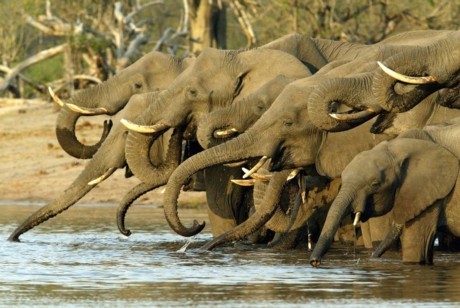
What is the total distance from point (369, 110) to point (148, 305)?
3349 millimetres

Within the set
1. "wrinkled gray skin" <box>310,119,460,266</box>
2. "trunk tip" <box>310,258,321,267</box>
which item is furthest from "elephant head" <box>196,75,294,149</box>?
"trunk tip" <box>310,258,321,267</box>

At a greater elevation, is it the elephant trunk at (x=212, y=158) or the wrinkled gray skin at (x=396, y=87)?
the wrinkled gray skin at (x=396, y=87)

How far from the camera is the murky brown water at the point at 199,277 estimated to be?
11.1 metres

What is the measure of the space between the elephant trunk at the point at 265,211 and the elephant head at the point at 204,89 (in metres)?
1.22

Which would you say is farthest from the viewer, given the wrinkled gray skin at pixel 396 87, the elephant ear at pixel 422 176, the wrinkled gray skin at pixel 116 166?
the wrinkled gray skin at pixel 116 166

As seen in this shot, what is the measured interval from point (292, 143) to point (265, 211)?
0.73 meters

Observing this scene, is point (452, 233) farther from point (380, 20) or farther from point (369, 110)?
point (380, 20)

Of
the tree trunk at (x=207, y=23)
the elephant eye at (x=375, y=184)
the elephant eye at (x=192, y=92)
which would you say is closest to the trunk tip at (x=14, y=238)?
the elephant eye at (x=192, y=92)

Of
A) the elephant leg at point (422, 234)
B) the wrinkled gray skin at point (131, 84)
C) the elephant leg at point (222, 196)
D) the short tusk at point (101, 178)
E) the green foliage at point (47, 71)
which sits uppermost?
the green foliage at point (47, 71)

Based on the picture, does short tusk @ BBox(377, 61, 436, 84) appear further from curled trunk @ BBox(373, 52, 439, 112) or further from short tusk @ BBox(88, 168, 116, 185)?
short tusk @ BBox(88, 168, 116, 185)

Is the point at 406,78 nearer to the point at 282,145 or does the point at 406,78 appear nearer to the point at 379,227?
the point at 282,145

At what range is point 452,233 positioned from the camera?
517 inches

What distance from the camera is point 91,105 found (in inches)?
681

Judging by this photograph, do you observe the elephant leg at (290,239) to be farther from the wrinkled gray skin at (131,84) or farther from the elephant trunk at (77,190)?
the wrinkled gray skin at (131,84)
